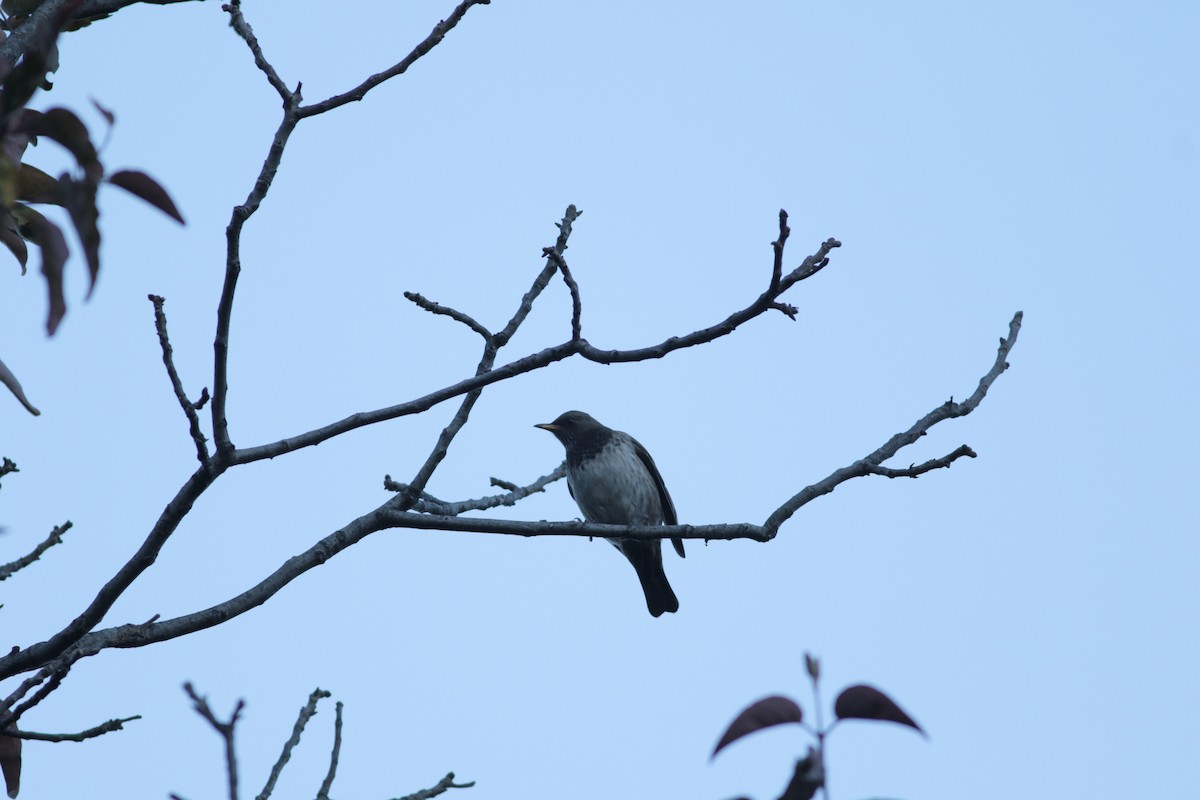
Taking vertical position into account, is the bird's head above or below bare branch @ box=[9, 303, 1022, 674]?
above

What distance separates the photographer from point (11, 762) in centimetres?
345

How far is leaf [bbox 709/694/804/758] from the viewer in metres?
1.80

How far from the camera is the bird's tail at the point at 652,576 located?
989 centimetres

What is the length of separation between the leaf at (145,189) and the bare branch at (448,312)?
2.83 meters

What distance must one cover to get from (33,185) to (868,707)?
2.50 metres

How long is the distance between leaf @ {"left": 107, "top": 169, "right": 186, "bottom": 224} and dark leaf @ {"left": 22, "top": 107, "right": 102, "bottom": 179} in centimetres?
5

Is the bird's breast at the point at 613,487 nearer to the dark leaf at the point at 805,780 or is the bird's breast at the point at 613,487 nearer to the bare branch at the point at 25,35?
the bare branch at the point at 25,35

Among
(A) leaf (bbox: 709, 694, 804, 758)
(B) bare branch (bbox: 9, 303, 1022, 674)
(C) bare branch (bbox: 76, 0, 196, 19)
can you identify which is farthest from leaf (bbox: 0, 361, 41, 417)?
(A) leaf (bbox: 709, 694, 804, 758)

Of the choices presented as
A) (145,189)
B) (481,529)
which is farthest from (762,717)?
(481,529)

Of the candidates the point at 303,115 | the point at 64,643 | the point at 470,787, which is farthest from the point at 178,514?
the point at 470,787

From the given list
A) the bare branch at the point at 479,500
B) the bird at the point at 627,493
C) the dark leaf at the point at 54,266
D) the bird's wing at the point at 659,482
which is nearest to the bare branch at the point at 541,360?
the bare branch at the point at 479,500

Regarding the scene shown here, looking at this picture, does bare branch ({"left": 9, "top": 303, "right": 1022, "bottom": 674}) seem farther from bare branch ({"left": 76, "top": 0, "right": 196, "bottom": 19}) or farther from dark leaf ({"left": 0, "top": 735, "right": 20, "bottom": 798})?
bare branch ({"left": 76, "top": 0, "right": 196, "bottom": 19})

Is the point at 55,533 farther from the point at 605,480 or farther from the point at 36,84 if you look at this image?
the point at 605,480

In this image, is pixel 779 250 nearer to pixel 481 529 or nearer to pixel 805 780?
pixel 481 529
